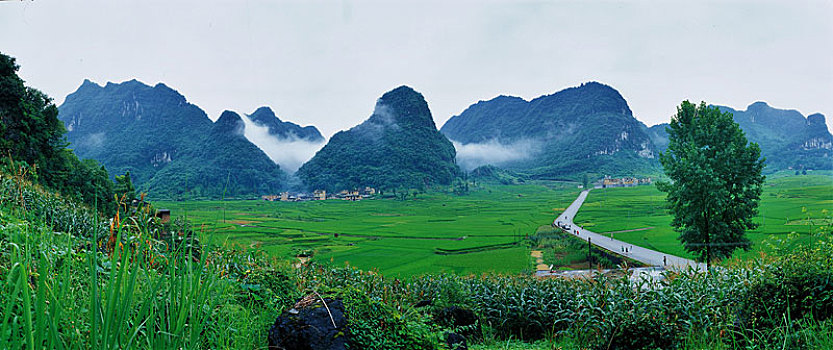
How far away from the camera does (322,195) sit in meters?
27.6

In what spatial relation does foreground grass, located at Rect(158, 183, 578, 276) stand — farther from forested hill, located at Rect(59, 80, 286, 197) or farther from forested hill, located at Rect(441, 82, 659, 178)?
forested hill, located at Rect(441, 82, 659, 178)

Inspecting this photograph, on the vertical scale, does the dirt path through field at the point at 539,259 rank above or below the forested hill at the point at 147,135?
below

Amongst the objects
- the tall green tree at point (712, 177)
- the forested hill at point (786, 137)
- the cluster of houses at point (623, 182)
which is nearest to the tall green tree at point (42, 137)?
the tall green tree at point (712, 177)

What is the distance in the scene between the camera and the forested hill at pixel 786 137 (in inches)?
→ 768

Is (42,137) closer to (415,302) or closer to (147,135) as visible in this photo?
(147,135)

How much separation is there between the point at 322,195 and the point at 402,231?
11.2 metres

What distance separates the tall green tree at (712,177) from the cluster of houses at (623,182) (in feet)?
85.5

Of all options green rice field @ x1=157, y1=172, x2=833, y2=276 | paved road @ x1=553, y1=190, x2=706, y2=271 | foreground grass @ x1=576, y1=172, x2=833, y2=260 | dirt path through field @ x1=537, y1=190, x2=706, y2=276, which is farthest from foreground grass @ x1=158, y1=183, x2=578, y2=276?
foreground grass @ x1=576, y1=172, x2=833, y2=260

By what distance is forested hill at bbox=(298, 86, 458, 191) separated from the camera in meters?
35.0

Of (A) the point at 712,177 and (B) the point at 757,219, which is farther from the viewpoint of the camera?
(B) the point at 757,219

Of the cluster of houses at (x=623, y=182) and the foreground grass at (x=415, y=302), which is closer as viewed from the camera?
the foreground grass at (x=415, y=302)

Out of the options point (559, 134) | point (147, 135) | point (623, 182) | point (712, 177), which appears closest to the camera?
point (712, 177)

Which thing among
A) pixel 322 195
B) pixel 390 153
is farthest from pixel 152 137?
pixel 390 153

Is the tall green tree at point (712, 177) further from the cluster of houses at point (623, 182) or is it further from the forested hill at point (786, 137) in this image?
the cluster of houses at point (623, 182)
